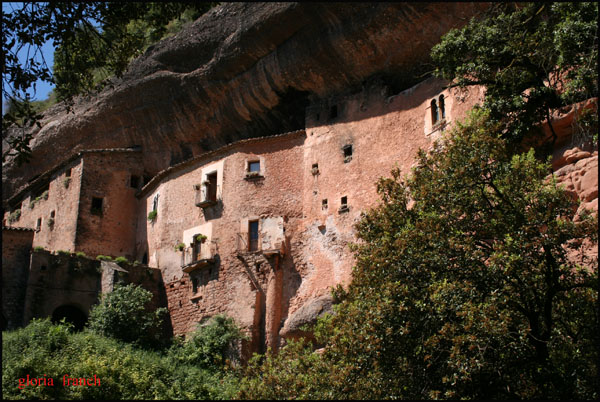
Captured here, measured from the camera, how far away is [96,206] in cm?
2944

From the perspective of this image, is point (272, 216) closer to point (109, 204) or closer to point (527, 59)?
point (109, 204)

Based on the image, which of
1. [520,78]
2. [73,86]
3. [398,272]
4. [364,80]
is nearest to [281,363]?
[398,272]

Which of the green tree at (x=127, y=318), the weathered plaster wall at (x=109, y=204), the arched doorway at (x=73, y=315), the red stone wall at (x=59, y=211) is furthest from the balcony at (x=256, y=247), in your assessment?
the red stone wall at (x=59, y=211)

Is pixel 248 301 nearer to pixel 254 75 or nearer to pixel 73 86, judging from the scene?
pixel 254 75

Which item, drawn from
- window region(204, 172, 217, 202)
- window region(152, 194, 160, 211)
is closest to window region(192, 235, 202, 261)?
window region(204, 172, 217, 202)

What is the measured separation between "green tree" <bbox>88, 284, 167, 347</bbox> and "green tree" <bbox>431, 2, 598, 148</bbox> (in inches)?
498

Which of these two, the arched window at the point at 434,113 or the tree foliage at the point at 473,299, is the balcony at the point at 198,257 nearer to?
the arched window at the point at 434,113

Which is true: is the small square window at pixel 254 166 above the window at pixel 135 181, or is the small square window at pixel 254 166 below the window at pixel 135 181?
below

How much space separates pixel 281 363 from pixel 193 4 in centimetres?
700

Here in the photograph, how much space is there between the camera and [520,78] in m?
14.6

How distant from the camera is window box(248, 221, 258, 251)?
23.7 metres

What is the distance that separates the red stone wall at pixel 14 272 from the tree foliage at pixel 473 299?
12973 mm

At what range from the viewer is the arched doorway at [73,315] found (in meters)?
24.3

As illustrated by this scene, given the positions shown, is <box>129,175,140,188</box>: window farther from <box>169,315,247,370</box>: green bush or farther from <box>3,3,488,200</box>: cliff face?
<box>169,315,247,370</box>: green bush
